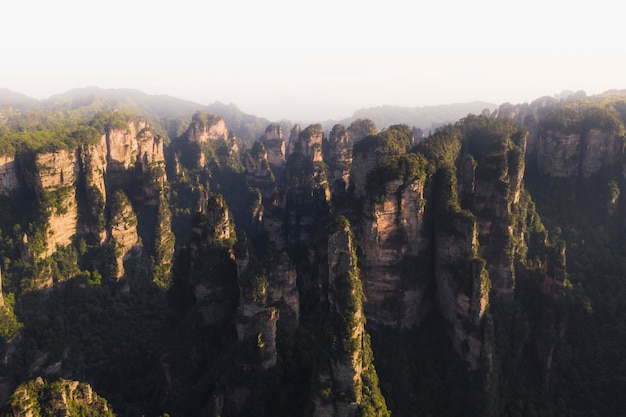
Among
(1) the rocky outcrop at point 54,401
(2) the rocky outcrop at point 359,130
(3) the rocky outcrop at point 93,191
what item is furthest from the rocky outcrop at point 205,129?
(1) the rocky outcrop at point 54,401

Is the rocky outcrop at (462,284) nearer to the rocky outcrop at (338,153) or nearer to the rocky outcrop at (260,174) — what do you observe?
the rocky outcrop at (338,153)

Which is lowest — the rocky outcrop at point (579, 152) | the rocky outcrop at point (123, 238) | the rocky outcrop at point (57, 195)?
the rocky outcrop at point (123, 238)

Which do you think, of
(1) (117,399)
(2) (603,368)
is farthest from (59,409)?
(2) (603,368)

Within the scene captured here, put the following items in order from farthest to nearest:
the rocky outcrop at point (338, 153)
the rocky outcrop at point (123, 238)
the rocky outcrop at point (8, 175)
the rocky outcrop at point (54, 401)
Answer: the rocky outcrop at point (338, 153)
the rocky outcrop at point (123, 238)
the rocky outcrop at point (8, 175)
the rocky outcrop at point (54, 401)

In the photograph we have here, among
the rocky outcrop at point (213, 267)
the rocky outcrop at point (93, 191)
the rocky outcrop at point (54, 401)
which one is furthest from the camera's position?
the rocky outcrop at point (93, 191)

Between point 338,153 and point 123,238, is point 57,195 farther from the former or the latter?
point 338,153

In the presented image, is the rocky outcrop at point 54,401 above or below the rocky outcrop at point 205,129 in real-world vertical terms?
below

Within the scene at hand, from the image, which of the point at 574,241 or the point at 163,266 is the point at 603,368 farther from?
the point at 163,266

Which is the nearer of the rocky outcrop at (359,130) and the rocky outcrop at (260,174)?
the rocky outcrop at (359,130)
